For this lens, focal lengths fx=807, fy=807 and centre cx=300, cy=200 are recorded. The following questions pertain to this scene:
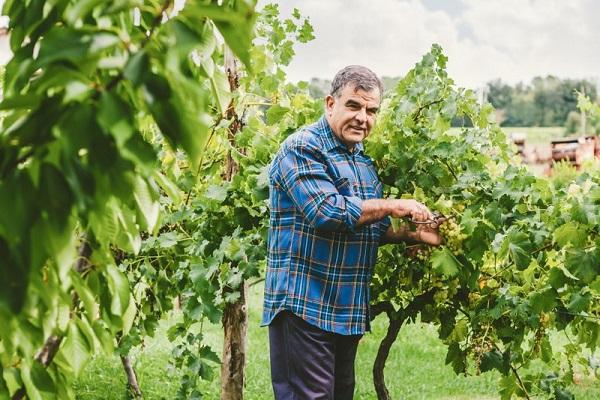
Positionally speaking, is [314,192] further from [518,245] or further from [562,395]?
[562,395]

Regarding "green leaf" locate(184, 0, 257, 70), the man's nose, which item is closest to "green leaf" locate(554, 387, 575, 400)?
the man's nose

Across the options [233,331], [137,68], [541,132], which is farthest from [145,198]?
[541,132]

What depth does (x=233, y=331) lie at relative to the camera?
4008 millimetres

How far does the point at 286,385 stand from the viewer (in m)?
2.83

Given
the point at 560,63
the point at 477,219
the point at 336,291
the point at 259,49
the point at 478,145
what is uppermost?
the point at 560,63

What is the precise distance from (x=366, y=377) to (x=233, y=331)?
2518 mm

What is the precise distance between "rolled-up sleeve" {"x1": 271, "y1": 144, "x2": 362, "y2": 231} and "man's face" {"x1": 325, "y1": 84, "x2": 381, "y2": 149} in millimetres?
146

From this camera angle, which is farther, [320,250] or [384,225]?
[384,225]

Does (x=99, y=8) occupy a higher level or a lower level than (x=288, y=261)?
higher

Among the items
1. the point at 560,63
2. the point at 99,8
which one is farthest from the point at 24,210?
the point at 560,63

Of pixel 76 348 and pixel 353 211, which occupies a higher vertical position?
pixel 353 211

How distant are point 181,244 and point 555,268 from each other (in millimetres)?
1936

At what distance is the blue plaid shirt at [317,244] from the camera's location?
2.69m

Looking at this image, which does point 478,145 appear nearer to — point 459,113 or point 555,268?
point 459,113
